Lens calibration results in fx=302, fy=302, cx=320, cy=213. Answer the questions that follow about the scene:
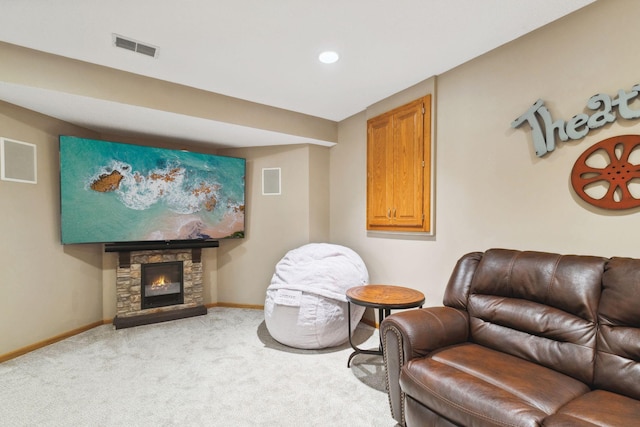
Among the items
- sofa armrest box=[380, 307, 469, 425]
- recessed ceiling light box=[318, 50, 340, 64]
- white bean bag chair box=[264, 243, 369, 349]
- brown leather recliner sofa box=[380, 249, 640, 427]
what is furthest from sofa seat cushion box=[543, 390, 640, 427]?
recessed ceiling light box=[318, 50, 340, 64]

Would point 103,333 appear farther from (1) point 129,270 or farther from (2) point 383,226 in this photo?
(2) point 383,226

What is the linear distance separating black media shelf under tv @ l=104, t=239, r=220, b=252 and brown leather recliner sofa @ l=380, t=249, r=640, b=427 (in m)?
2.88

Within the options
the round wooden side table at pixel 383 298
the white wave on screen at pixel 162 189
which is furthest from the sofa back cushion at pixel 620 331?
the white wave on screen at pixel 162 189

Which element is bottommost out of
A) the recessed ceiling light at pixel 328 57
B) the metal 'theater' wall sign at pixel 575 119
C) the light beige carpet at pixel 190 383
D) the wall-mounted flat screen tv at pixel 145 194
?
the light beige carpet at pixel 190 383

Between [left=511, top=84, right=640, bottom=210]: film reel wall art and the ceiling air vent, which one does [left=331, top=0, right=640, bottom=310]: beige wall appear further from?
the ceiling air vent

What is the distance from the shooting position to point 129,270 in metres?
3.63

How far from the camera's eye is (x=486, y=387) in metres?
1.37

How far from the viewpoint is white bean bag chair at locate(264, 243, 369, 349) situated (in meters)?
2.83

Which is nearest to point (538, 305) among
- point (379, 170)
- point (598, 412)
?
point (598, 412)

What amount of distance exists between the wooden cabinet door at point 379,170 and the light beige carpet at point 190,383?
1340 mm

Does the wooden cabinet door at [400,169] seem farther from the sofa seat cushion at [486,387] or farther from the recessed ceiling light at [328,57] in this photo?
the sofa seat cushion at [486,387]

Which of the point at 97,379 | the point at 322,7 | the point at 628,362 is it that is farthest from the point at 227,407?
the point at 322,7

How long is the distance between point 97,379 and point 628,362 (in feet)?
11.1

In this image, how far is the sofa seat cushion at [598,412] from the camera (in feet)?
3.69
